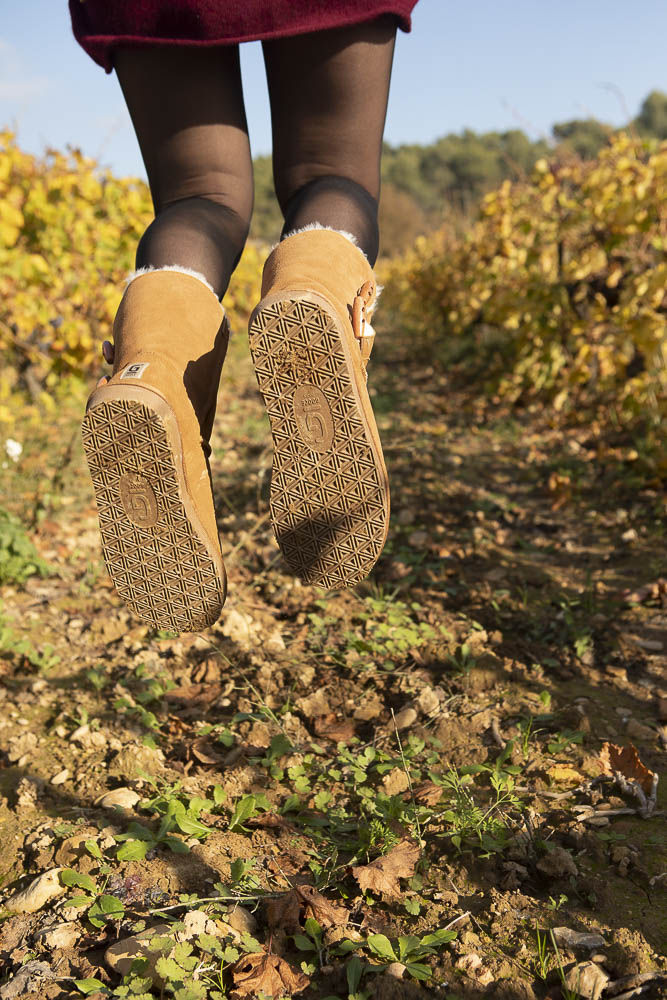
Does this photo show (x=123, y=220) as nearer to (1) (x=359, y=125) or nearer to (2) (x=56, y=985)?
(1) (x=359, y=125)

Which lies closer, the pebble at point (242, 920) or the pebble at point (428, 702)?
the pebble at point (242, 920)

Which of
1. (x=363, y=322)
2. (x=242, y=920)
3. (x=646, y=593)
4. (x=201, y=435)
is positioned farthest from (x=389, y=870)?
(x=646, y=593)

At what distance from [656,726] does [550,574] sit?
1071mm

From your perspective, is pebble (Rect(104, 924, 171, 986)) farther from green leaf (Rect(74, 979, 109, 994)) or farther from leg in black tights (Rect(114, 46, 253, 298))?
leg in black tights (Rect(114, 46, 253, 298))

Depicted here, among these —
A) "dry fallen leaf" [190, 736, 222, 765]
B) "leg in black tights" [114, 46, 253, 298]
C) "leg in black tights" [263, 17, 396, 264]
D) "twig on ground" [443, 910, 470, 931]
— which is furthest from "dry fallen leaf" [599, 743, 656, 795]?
"leg in black tights" [114, 46, 253, 298]

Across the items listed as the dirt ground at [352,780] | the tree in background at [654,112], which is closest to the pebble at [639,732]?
the dirt ground at [352,780]

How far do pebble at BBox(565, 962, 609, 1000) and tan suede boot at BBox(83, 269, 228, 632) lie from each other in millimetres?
803

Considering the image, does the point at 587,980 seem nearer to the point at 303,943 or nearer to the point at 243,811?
the point at 303,943

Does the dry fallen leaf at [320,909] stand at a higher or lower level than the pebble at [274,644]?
lower

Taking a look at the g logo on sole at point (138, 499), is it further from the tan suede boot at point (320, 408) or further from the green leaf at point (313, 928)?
the green leaf at point (313, 928)

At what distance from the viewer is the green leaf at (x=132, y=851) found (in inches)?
56.5

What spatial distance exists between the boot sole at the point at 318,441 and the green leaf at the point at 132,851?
59 centimetres

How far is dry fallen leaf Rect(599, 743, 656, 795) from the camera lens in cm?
166

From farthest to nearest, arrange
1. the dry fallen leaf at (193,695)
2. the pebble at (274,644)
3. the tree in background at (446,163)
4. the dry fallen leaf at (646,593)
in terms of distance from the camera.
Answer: the tree in background at (446,163)
the dry fallen leaf at (646,593)
the pebble at (274,644)
the dry fallen leaf at (193,695)
